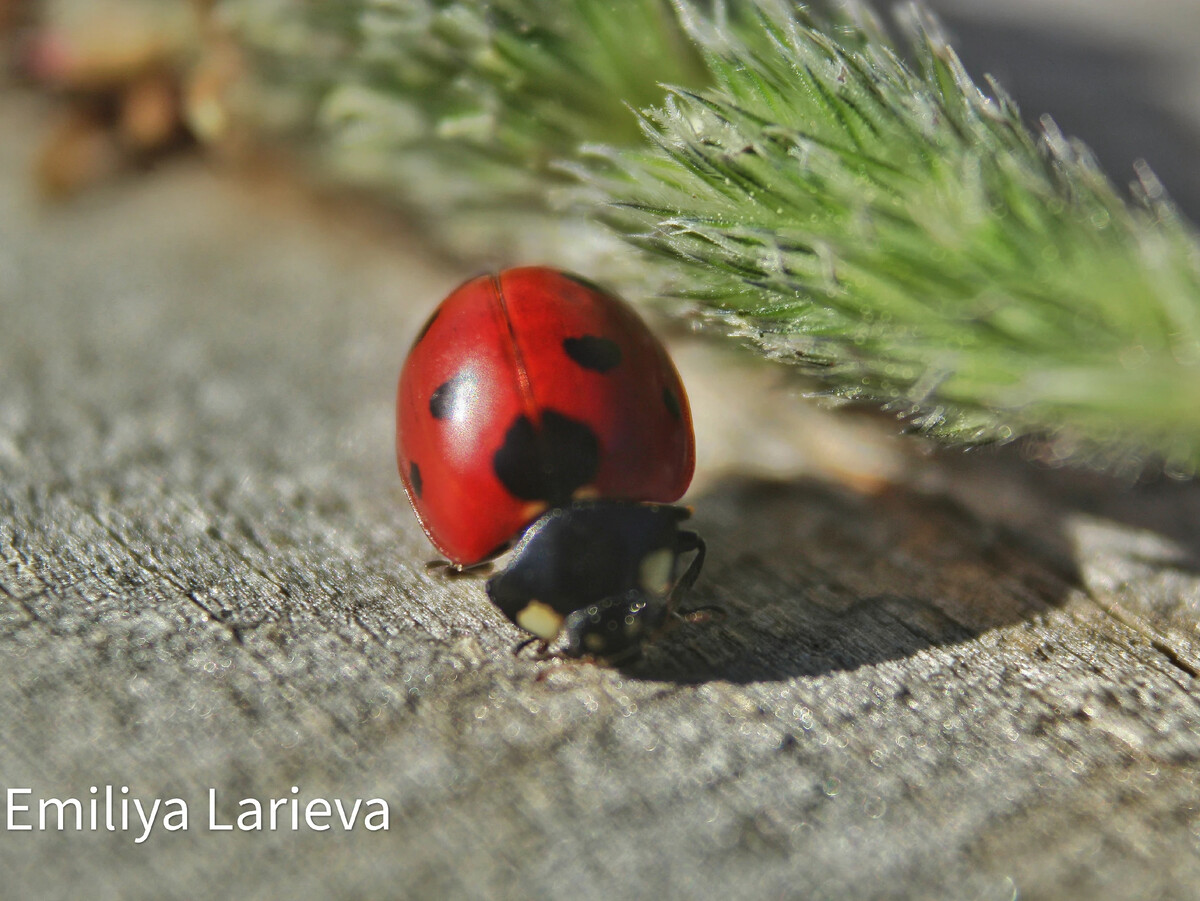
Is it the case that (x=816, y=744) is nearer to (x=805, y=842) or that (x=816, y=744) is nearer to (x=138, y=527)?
(x=805, y=842)

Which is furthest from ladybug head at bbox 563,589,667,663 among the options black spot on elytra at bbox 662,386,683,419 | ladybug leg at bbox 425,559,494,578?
black spot on elytra at bbox 662,386,683,419

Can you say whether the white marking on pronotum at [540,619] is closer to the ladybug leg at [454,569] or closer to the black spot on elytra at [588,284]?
the ladybug leg at [454,569]

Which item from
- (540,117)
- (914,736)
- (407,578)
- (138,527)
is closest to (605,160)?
(540,117)

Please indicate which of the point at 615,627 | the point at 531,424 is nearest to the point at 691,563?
the point at 615,627

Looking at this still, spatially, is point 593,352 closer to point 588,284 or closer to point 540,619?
point 588,284

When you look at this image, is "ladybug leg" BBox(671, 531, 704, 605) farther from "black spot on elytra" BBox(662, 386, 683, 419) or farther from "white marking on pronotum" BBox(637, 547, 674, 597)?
"black spot on elytra" BBox(662, 386, 683, 419)

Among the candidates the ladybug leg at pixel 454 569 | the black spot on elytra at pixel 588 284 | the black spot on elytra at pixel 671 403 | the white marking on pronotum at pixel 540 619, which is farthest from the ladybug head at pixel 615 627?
the black spot on elytra at pixel 588 284
